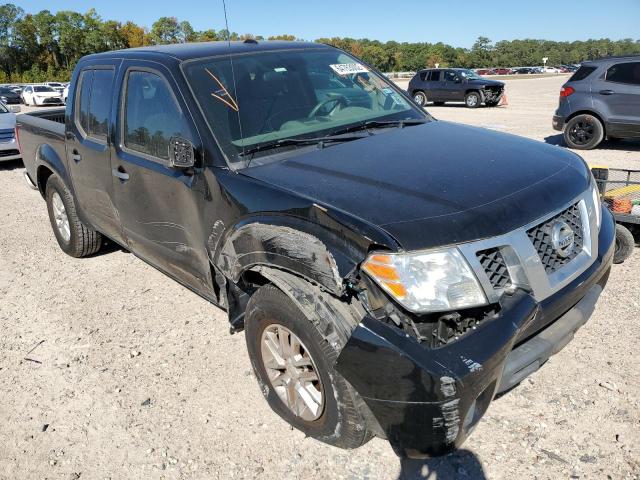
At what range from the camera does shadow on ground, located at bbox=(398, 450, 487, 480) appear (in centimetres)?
247

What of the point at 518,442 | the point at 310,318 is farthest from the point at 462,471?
the point at 310,318

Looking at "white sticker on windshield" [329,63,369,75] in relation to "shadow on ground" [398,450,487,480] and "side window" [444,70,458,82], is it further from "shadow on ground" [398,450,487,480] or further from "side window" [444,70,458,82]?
"side window" [444,70,458,82]

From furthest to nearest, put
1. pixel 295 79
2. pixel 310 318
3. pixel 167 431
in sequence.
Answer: pixel 295 79
pixel 167 431
pixel 310 318

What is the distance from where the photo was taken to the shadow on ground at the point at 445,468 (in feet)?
8.12

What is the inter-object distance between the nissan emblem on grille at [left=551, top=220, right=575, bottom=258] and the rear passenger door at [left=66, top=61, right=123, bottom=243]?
9.87 ft

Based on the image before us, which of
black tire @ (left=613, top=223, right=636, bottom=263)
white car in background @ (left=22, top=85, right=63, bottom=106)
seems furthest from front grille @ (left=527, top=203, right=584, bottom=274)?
white car in background @ (left=22, top=85, right=63, bottom=106)

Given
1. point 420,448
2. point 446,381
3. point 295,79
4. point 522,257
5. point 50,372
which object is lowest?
point 50,372

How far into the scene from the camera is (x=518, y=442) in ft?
8.66

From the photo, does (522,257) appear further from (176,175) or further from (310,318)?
(176,175)

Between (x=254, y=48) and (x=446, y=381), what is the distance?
106 inches

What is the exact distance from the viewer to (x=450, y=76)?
73.7 feet

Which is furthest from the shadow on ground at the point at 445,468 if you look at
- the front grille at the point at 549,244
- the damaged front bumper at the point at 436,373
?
the front grille at the point at 549,244

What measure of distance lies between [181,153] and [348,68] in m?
1.59

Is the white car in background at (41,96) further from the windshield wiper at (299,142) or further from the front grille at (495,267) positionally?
the front grille at (495,267)
